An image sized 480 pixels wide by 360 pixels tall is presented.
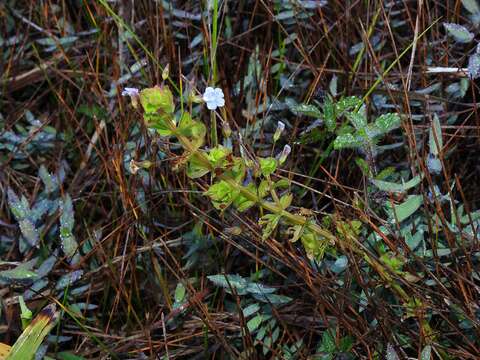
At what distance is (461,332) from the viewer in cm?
150

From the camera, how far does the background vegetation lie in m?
1.58

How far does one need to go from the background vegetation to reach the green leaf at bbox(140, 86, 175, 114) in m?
0.20

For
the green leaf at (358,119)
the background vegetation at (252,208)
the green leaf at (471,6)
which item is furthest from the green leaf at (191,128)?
the green leaf at (471,6)

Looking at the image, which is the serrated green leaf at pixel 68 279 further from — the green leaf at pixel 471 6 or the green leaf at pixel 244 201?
the green leaf at pixel 471 6

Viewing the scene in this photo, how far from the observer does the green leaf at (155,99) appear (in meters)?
1.27

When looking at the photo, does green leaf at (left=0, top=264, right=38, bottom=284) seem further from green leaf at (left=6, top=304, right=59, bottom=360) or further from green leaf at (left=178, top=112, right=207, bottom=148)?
green leaf at (left=178, top=112, right=207, bottom=148)

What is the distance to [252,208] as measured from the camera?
176 cm

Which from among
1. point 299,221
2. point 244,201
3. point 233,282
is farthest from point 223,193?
point 233,282

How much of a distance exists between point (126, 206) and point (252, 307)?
415 mm

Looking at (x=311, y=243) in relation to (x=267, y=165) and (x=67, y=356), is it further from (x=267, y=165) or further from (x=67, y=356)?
(x=67, y=356)

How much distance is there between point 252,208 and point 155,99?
1.85 feet

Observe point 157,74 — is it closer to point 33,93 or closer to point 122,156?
point 122,156

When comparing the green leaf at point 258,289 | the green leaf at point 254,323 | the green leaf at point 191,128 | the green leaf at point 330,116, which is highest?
the green leaf at point 191,128

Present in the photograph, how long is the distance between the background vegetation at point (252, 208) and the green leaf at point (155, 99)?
200 mm
